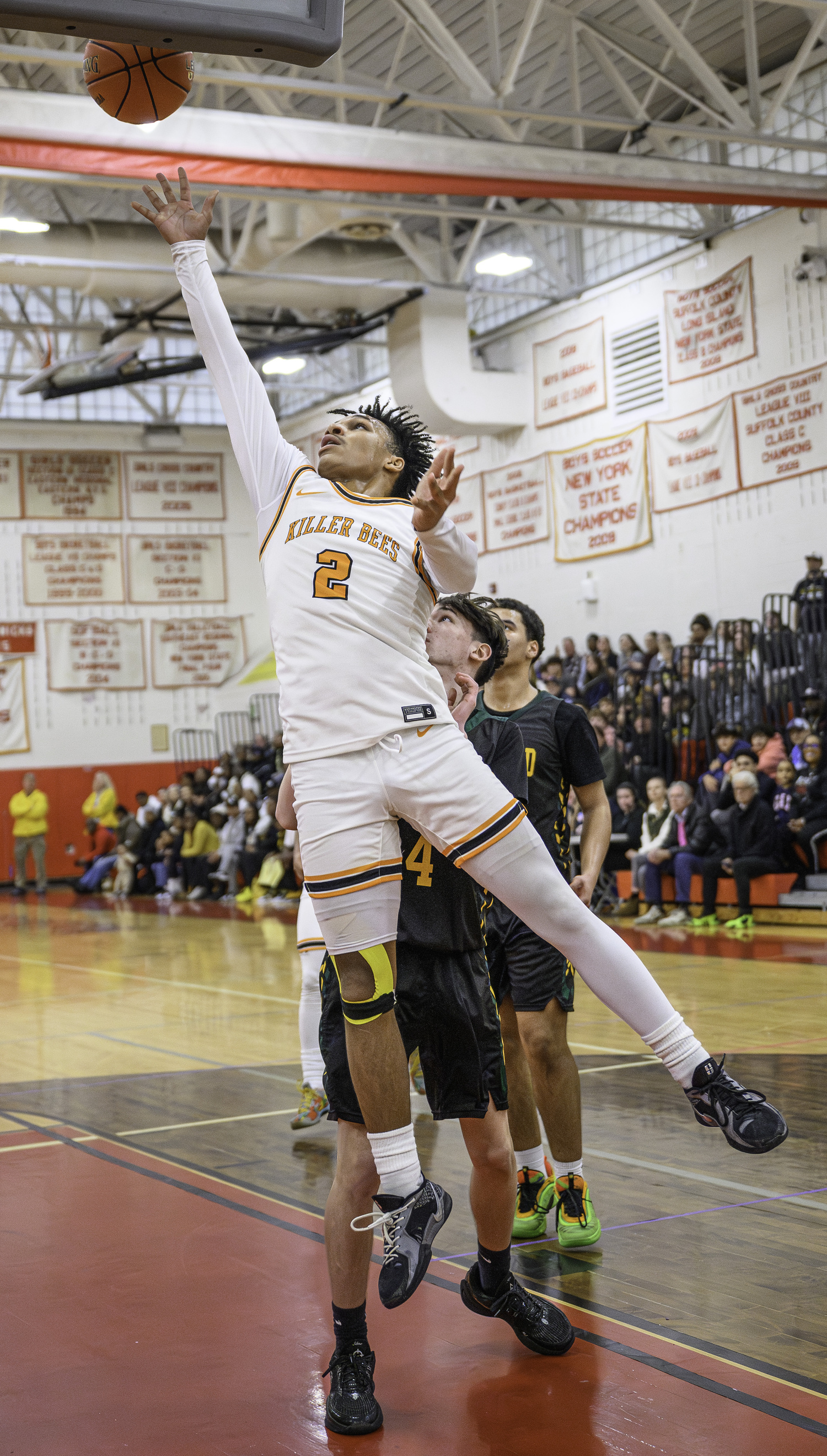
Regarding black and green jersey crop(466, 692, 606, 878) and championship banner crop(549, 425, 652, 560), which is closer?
black and green jersey crop(466, 692, 606, 878)

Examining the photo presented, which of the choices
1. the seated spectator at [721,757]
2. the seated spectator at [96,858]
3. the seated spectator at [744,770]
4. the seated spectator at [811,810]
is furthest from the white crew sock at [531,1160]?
the seated spectator at [96,858]

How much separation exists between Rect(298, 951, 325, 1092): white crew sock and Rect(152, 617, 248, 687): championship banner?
19.6 m

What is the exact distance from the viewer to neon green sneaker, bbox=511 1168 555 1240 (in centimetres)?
397

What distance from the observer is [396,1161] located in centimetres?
274

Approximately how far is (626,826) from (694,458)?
5062mm

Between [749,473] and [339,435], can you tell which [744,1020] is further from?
[749,473]

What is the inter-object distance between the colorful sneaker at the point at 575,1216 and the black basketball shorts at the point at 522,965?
18.8 inches

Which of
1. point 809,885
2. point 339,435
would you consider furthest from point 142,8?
point 809,885

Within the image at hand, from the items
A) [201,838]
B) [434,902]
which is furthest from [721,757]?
[434,902]

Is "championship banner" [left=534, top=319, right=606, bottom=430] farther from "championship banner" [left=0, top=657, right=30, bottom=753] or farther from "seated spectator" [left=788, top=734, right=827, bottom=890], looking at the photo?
"championship banner" [left=0, top=657, right=30, bottom=753]

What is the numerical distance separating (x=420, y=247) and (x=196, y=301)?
15.3 metres

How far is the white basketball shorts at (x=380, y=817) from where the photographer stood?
9.05 feet

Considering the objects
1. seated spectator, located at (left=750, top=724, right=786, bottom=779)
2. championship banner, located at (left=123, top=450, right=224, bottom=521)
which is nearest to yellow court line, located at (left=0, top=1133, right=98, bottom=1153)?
seated spectator, located at (left=750, top=724, right=786, bottom=779)

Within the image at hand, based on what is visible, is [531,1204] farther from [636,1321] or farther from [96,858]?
[96,858]
